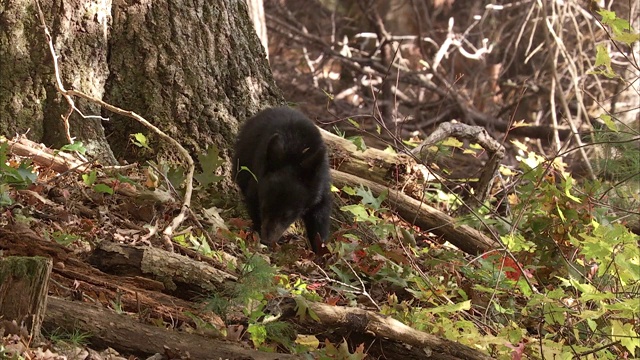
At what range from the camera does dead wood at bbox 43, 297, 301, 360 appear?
3.41m

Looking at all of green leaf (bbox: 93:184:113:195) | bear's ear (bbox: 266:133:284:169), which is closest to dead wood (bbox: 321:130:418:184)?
bear's ear (bbox: 266:133:284:169)

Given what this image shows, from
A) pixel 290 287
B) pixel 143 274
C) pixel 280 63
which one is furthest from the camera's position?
pixel 280 63

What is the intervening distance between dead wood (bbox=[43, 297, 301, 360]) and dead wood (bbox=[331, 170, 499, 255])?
2.79 metres

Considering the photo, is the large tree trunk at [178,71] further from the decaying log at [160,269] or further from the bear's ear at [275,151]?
the decaying log at [160,269]

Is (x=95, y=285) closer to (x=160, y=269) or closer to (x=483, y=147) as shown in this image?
(x=160, y=269)

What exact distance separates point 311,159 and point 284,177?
25cm

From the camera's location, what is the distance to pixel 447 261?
18.9ft

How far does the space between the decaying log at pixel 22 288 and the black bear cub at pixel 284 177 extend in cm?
246

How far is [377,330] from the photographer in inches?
154

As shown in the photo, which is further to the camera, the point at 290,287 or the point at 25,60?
the point at 25,60

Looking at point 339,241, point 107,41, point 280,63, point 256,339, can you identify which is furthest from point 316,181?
point 280,63

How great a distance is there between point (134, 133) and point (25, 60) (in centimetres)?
91

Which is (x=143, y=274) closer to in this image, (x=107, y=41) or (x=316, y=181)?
(x=316, y=181)

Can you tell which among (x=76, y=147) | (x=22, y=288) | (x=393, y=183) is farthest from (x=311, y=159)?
(x=22, y=288)
